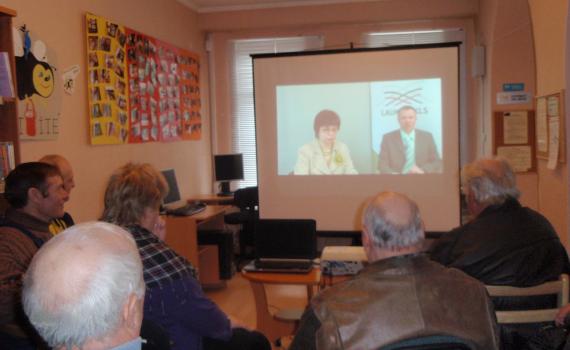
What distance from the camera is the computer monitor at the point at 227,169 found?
21.3 ft

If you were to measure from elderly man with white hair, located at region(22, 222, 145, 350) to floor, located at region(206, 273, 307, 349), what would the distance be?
11.0ft

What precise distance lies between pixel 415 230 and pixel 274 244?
1.70 m

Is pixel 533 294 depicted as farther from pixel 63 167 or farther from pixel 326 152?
pixel 326 152

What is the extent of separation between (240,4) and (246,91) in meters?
1.07

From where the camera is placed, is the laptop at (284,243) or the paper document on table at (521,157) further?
the paper document on table at (521,157)

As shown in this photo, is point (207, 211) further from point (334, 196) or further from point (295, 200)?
point (334, 196)

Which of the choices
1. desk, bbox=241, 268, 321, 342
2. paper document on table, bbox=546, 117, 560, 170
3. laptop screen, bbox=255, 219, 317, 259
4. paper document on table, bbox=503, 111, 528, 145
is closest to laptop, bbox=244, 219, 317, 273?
laptop screen, bbox=255, 219, 317, 259

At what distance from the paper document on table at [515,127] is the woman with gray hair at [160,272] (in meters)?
3.27

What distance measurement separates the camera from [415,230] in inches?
69.2

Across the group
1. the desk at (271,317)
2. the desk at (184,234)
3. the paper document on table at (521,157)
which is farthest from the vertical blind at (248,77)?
the desk at (271,317)

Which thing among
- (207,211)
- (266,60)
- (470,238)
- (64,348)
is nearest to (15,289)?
(64,348)

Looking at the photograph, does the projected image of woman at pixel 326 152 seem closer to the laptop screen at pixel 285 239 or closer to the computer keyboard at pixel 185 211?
the computer keyboard at pixel 185 211

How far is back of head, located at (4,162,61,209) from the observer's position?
8.59 ft

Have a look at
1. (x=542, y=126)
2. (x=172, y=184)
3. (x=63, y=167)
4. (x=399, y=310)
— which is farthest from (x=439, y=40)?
(x=399, y=310)
